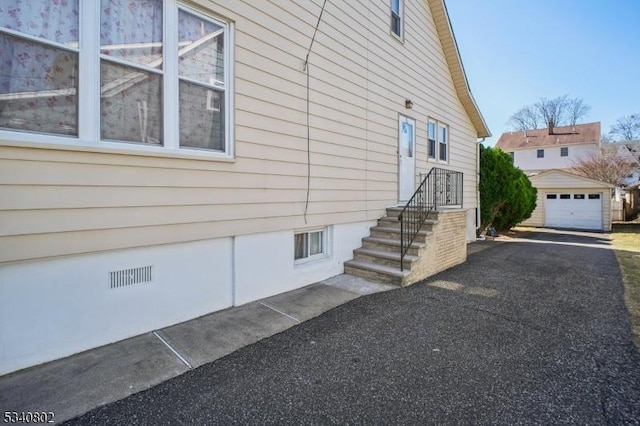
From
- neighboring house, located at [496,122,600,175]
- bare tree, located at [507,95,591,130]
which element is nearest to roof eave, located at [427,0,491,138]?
neighboring house, located at [496,122,600,175]

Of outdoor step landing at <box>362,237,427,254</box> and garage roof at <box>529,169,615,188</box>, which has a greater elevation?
garage roof at <box>529,169,615,188</box>

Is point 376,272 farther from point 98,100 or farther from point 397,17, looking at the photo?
point 397,17

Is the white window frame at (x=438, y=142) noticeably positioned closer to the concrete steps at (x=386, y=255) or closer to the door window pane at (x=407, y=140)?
the door window pane at (x=407, y=140)

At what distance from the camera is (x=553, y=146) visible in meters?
32.0

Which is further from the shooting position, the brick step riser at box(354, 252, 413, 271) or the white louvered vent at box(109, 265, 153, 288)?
the brick step riser at box(354, 252, 413, 271)

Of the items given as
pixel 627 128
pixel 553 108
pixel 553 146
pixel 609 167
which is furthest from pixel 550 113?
pixel 609 167

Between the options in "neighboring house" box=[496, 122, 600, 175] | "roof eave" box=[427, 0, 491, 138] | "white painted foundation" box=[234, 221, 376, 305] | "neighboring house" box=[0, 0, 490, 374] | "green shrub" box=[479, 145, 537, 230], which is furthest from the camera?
"neighboring house" box=[496, 122, 600, 175]

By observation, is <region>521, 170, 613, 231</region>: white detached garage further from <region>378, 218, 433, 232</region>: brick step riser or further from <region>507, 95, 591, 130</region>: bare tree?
<region>507, 95, 591, 130</region>: bare tree

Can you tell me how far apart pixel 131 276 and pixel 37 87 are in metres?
1.89

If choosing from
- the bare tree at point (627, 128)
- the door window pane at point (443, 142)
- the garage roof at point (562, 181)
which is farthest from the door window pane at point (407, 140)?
the bare tree at point (627, 128)

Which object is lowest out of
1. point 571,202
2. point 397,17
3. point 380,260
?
point 380,260

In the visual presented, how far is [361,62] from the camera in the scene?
6496 millimetres

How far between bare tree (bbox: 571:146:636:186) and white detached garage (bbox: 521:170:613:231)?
9548 millimetres

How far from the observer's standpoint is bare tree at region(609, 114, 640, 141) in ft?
99.7
